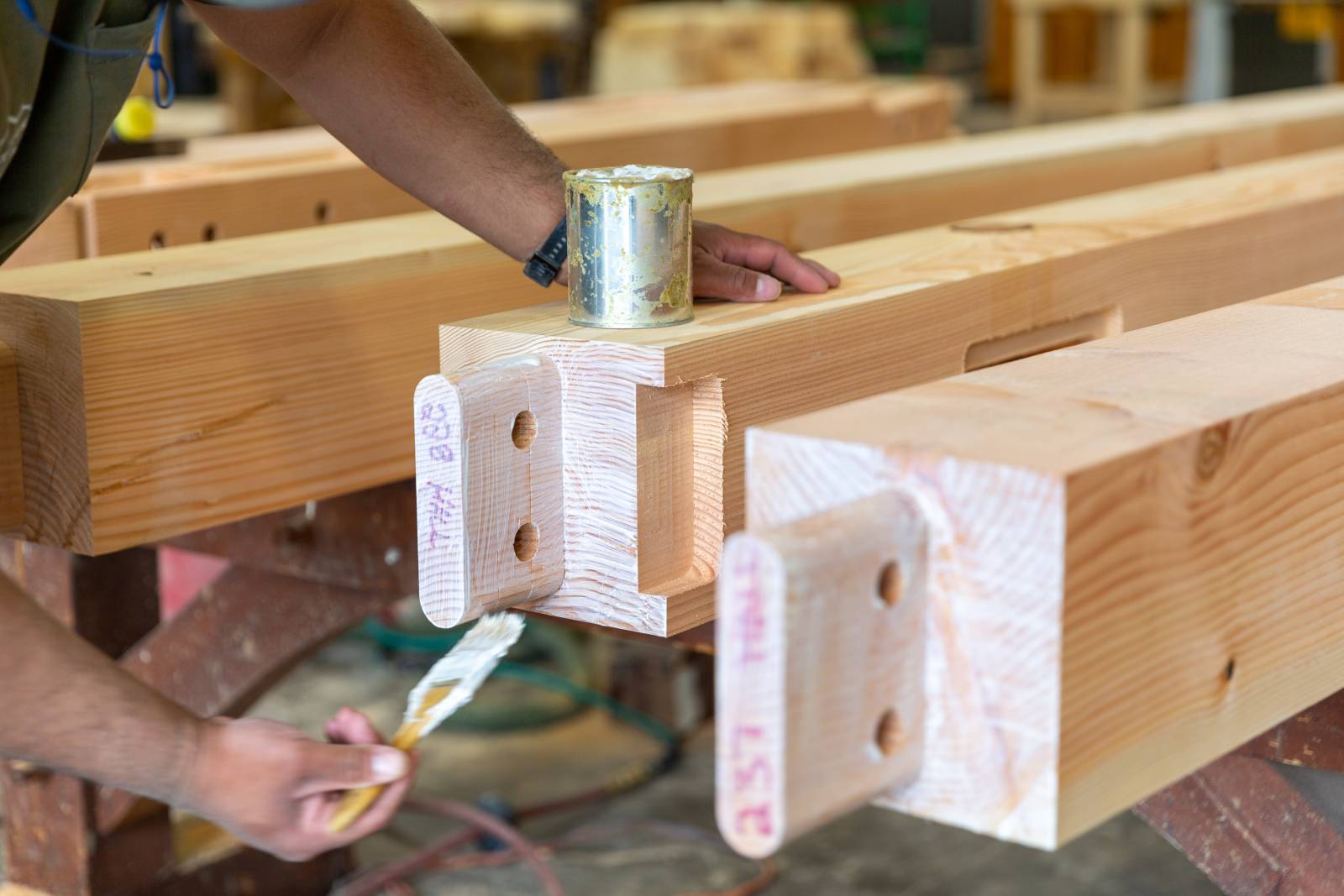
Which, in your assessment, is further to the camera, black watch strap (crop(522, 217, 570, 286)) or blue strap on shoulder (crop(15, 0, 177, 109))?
black watch strap (crop(522, 217, 570, 286))

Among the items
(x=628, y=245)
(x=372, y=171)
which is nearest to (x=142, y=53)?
(x=628, y=245)

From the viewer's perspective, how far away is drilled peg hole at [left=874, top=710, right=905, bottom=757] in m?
0.87

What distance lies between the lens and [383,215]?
226 centimetres

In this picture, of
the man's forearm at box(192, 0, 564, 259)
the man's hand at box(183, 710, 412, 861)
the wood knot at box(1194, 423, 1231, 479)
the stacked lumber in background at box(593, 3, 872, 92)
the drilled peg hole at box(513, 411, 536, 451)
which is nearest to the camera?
the wood knot at box(1194, 423, 1231, 479)

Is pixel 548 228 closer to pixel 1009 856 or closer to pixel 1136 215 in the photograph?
pixel 1136 215

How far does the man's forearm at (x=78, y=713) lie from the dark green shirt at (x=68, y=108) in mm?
465

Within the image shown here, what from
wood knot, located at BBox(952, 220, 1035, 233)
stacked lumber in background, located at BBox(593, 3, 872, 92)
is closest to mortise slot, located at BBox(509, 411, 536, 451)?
wood knot, located at BBox(952, 220, 1035, 233)

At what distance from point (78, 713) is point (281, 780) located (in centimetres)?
13

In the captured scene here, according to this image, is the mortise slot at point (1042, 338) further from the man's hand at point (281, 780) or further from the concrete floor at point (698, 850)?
the concrete floor at point (698, 850)

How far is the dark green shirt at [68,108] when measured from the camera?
1.33 m

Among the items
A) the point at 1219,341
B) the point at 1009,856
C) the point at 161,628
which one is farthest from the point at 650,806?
the point at 1219,341

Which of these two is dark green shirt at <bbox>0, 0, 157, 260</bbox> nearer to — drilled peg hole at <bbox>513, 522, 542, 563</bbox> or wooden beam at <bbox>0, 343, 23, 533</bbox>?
wooden beam at <bbox>0, 343, 23, 533</bbox>

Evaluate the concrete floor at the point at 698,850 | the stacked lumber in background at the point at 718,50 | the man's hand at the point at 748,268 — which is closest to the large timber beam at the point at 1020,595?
the man's hand at the point at 748,268

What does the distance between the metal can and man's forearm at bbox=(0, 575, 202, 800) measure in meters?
0.40
